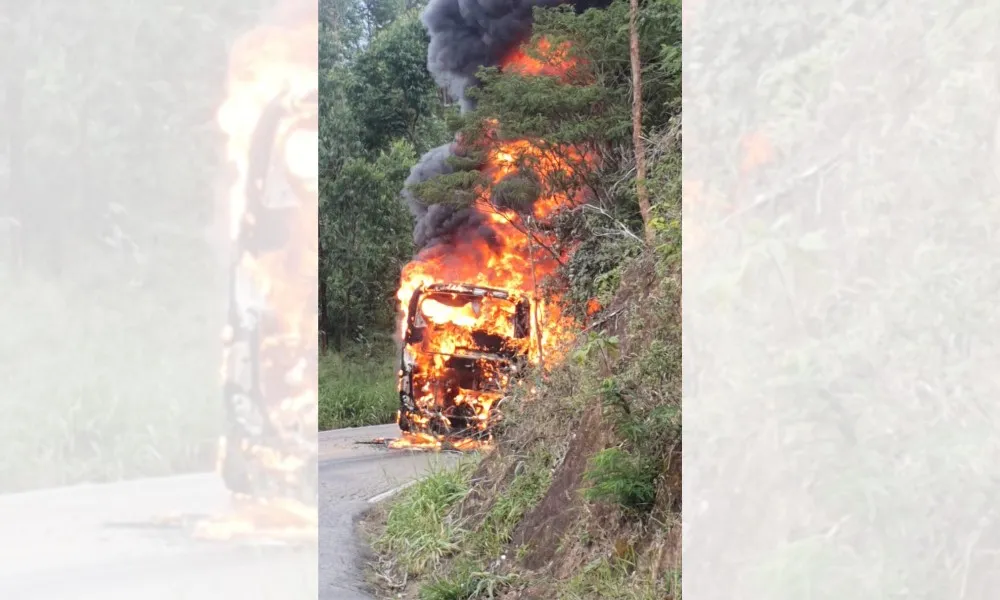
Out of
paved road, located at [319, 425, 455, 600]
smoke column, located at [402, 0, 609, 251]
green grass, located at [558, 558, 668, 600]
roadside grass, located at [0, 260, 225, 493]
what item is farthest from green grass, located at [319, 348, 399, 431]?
roadside grass, located at [0, 260, 225, 493]

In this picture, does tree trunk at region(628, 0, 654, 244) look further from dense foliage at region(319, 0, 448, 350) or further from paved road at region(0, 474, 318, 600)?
paved road at region(0, 474, 318, 600)

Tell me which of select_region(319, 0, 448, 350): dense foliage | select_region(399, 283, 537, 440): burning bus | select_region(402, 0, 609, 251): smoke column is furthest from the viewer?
select_region(319, 0, 448, 350): dense foliage

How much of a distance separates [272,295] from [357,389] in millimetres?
3110

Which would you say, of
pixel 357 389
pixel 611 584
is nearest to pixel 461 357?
pixel 357 389

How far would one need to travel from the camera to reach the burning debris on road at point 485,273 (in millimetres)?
4512

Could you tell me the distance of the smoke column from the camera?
4.67 metres

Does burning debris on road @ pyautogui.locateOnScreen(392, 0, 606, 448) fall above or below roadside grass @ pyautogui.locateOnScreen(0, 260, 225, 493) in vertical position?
above

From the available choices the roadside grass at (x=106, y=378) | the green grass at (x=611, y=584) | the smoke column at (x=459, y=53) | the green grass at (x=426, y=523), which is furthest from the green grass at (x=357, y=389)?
the roadside grass at (x=106, y=378)

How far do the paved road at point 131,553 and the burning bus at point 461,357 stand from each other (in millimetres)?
2804

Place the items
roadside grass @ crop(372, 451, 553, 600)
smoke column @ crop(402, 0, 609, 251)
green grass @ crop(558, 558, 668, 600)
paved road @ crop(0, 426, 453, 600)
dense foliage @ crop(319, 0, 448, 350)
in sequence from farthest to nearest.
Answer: dense foliage @ crop(319, 0, 448, 350) → smoke column @ crop(402, 0, 609, 251) → roadside grass @ crop(372, 451, 553, 600) → green grass @ crop(558, 558, 668, 600) → paved road @ crop(0, 426, 453, 600)
